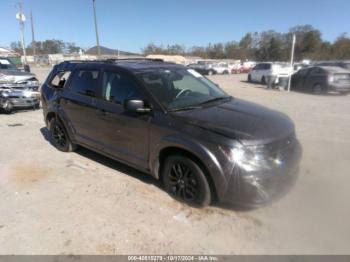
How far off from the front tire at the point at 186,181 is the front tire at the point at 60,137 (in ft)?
8.47

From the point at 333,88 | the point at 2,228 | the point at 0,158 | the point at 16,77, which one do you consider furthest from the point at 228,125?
the point at 333,88

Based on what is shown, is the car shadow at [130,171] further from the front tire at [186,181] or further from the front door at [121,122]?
the front door at [121,122]

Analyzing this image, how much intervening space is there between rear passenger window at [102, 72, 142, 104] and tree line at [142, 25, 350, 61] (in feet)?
207

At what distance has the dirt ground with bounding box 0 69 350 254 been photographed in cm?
298

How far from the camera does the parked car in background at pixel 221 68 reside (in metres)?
36.6

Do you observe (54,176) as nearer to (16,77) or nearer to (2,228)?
(2,228)

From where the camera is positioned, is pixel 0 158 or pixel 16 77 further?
pixel 16 77

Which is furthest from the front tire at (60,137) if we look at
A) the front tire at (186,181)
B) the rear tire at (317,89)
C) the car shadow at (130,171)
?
the rear tire at (317,89)

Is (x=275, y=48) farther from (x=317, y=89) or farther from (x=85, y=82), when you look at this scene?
(x=85, y=82)

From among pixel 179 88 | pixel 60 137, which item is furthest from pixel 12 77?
pixel 179 88

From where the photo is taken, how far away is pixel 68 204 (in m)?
3.80

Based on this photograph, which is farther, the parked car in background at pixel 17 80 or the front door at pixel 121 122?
the parked car in background at pixel 17 80

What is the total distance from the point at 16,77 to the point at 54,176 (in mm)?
6211

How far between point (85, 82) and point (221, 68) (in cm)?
3379
